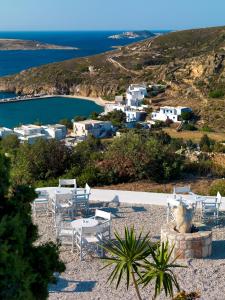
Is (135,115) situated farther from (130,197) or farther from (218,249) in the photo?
(218,249)

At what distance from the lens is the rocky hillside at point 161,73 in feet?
230

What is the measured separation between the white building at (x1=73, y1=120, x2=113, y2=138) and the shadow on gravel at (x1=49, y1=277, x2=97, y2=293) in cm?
4316

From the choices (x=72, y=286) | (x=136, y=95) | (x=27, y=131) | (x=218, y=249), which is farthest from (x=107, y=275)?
(x=136, y=95)

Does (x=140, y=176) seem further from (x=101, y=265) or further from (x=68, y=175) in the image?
(x=101, y=265)

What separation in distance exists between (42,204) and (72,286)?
4.51 meters

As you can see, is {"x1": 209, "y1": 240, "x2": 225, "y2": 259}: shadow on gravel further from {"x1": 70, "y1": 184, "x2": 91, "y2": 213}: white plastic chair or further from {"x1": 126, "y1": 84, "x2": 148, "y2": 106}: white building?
{"x1": 126, "y1": 84, "x2": 148, "y2": 106}: white building

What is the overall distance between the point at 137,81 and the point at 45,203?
76.8 metres

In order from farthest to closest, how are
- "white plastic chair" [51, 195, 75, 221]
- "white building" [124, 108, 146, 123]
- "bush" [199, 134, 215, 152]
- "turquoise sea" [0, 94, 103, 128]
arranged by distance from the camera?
1. "turquoise sea" [0, 94, 103, 128]
2. "white building" [124, 108, 146, 123]
3. "bush" [199, 134, 215, 152]
4. "white plastic chair" [51, 195, 75, 221]

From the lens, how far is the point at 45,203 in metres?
12.3

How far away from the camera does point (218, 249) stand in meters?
9.93

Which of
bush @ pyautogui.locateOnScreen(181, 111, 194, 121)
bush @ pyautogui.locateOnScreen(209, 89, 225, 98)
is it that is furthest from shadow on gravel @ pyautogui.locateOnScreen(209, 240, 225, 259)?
bush @ pyautogui.locateOnScreen(209, 89, 225, 98)

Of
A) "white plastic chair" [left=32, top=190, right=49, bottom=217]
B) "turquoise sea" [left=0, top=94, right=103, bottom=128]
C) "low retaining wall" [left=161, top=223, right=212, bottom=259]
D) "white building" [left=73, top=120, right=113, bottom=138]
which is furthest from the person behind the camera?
"turquoise sea" [left=0, top=94, right=103, bottom=128]

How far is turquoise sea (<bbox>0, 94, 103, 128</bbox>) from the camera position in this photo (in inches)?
2803

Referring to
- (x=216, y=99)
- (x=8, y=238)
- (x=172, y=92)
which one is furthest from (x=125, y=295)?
(x=172, y=92)
